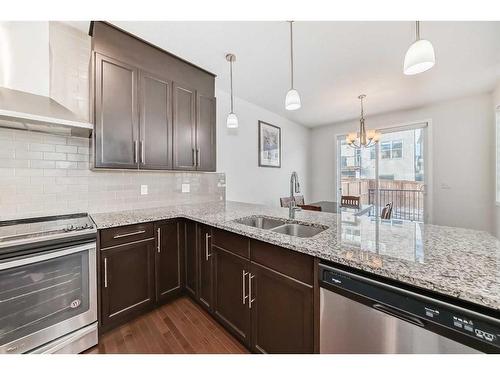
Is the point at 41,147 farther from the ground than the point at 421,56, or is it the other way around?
the point at 421,56

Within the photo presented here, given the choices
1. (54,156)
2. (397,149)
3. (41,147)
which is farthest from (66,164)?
(397,149)

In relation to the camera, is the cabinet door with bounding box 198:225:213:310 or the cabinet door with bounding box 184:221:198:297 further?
the cabinet door with bounding box 184:221:198:297

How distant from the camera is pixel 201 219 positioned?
5.73 ft

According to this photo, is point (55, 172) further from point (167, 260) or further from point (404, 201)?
point (404, 201)

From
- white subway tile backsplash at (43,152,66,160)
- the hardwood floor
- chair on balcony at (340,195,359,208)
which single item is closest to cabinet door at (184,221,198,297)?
the hardwood floor

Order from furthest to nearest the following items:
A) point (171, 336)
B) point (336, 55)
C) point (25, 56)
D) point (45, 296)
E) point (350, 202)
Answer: point (350, 202) < point (336, 55) < point (171, 336) < point (25, 56) < point (45, 296)

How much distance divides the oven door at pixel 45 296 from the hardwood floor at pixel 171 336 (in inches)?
10.5

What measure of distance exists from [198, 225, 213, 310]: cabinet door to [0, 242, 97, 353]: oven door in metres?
0.77

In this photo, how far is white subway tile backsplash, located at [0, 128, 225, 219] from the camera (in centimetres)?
162

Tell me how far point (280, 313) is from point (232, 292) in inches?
17.5

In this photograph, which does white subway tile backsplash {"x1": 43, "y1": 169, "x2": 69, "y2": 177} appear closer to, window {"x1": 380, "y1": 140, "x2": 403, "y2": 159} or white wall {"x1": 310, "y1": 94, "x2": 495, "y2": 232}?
window {"x1": 380, "y1": 140, "x2": 403, "y2": 159}

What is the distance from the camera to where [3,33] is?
4.51ft

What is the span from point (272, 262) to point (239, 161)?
95.4 inches

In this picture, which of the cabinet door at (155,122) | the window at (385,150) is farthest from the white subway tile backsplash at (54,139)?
the window at (385,150)
